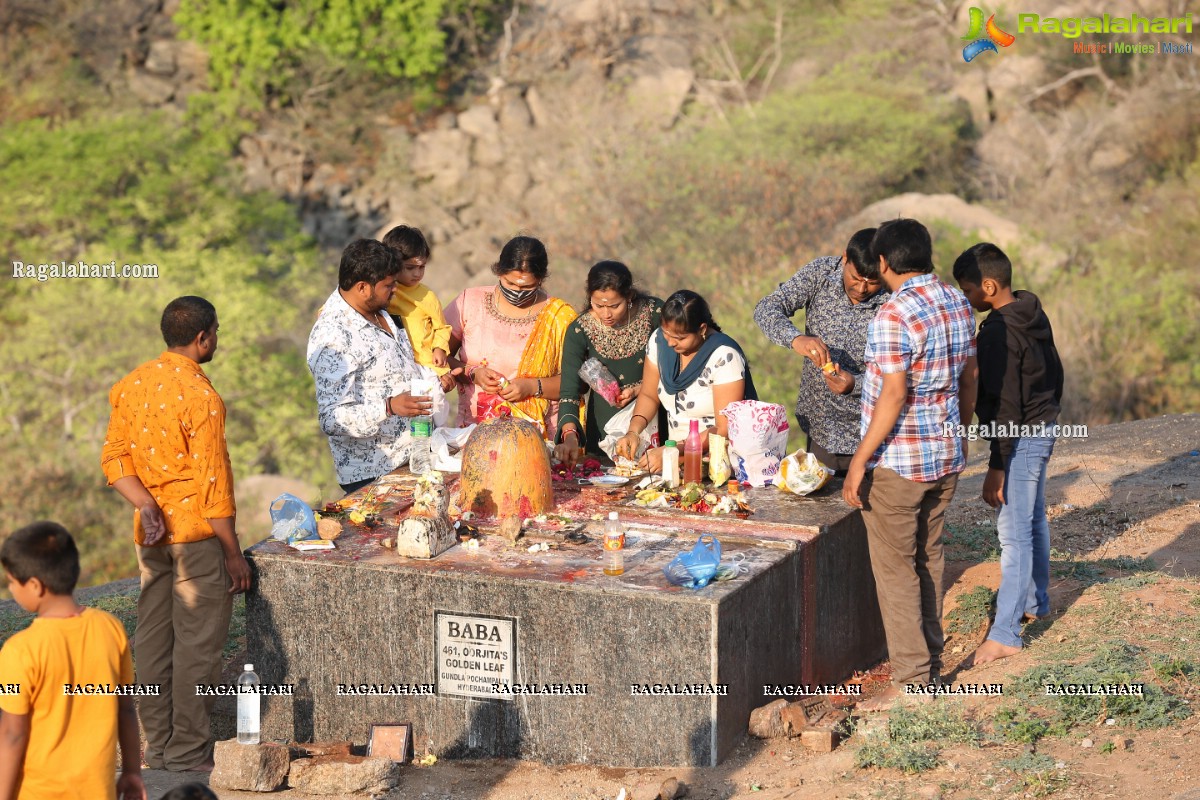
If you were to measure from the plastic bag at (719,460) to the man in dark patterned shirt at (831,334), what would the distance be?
1.71ft

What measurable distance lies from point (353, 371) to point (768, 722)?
2.44 m

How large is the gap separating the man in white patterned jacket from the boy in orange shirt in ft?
7.77

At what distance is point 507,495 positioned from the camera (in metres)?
5.57

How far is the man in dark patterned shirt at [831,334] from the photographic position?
5.73 m

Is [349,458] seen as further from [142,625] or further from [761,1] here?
[761,1]

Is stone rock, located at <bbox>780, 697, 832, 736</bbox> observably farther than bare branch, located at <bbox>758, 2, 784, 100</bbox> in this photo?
No

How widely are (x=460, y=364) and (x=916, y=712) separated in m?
2.85

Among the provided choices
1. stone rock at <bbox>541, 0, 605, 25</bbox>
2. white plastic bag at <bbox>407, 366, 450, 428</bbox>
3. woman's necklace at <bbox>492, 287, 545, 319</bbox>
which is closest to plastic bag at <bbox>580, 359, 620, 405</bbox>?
woman's necklace at <bbox>492, 287, 545, 319</bbox>

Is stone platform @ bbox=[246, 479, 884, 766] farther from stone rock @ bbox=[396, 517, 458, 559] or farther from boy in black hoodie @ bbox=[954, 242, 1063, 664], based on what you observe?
boy in black hoodie @ bbox=[954, 242, 1063, 664]

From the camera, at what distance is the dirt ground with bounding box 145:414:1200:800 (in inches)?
173

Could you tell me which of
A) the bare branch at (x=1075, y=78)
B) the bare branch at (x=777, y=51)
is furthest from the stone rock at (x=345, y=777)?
the bare branch at (x=777, y=51)

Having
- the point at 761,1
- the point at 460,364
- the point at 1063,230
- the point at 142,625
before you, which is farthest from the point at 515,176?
the point at 142,625

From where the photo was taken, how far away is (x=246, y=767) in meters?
4.68

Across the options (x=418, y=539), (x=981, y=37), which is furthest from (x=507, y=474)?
(x=981, y=37)
